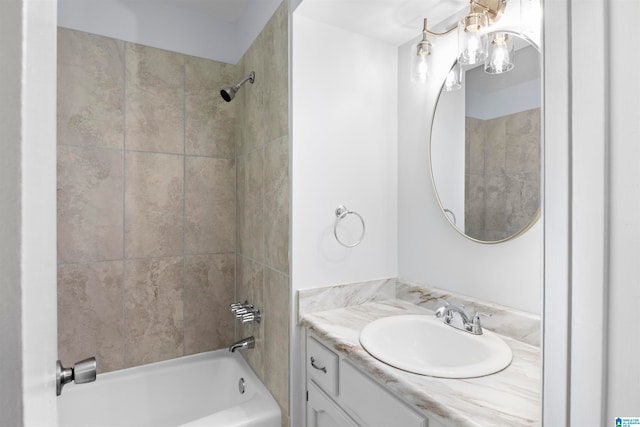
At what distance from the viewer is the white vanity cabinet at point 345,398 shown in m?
0.86

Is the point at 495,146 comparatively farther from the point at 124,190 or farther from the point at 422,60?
the point at 124,190

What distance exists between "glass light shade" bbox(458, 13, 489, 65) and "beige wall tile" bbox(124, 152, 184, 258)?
154 centimetres

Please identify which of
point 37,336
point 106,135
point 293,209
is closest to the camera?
point 37,336

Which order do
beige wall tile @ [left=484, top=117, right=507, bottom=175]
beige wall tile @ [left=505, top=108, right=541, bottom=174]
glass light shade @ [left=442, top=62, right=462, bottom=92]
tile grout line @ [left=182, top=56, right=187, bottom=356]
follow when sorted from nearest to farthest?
1. beige wall tile @ [left=505, top=108, right=541, bottom=174]
2. beige wall tile @ [left=484, top=117, right=507, bottom=175]
3. glass light shade @ [left=442, top=62, right=462, bottom=92]
4. tile grout line @ [left=182, top=56, right=187, bottom=356]

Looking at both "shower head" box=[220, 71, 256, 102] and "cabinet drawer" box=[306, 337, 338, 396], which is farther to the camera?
"shower head" box=[220, 71, 256, 102]

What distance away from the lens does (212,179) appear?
202 cm

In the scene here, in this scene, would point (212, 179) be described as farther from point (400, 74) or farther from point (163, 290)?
point (400, 74)

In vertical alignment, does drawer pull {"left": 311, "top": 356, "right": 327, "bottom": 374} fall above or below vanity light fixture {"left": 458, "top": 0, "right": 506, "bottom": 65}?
below

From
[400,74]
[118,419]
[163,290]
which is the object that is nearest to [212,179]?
[163,290]

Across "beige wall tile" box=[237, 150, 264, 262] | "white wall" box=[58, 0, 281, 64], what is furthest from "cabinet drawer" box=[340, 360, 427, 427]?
"white wall" box=[58, 0, 281, 64]

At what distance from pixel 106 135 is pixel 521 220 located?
1.95m

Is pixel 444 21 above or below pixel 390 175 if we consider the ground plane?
above

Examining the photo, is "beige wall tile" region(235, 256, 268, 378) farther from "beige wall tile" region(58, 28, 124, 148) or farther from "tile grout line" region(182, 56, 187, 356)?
"beige wall tile" region(58, 28, 124, 148)

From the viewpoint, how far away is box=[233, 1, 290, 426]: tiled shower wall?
1.40m
